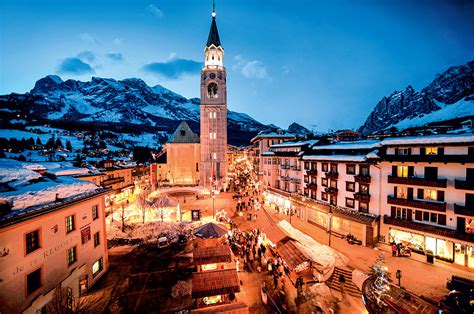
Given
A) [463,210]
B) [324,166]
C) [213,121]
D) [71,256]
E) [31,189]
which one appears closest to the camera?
[31,189]

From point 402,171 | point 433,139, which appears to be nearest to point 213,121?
point 402,171

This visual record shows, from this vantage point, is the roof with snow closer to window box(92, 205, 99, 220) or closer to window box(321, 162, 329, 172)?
window box(92, 205, 99, 220)

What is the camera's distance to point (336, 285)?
18312 millimetres

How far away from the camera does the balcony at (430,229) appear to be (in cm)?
1894

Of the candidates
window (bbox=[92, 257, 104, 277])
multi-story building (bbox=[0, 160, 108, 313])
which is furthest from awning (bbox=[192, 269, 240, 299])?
window (bbox=[92, 257, 104, 277])

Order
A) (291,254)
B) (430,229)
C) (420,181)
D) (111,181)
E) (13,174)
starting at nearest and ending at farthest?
(13,174)
(291,254)
(430,229)
(420,181)
(111,181)

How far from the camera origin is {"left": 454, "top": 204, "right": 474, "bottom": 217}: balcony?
1862cm

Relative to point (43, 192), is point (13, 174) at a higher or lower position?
higher

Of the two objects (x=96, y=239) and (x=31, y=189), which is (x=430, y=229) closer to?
(x=96, y=239)

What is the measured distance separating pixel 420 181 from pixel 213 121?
51377mm

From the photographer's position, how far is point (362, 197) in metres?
26.2

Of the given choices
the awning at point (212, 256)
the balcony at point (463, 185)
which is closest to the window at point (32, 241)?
the awning at point (212, 256)

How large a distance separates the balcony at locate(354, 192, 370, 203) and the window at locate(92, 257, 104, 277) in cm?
2755

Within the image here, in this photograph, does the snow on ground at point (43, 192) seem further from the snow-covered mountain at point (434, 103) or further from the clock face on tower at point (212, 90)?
the snow-covered mountain at point (434, 103)
